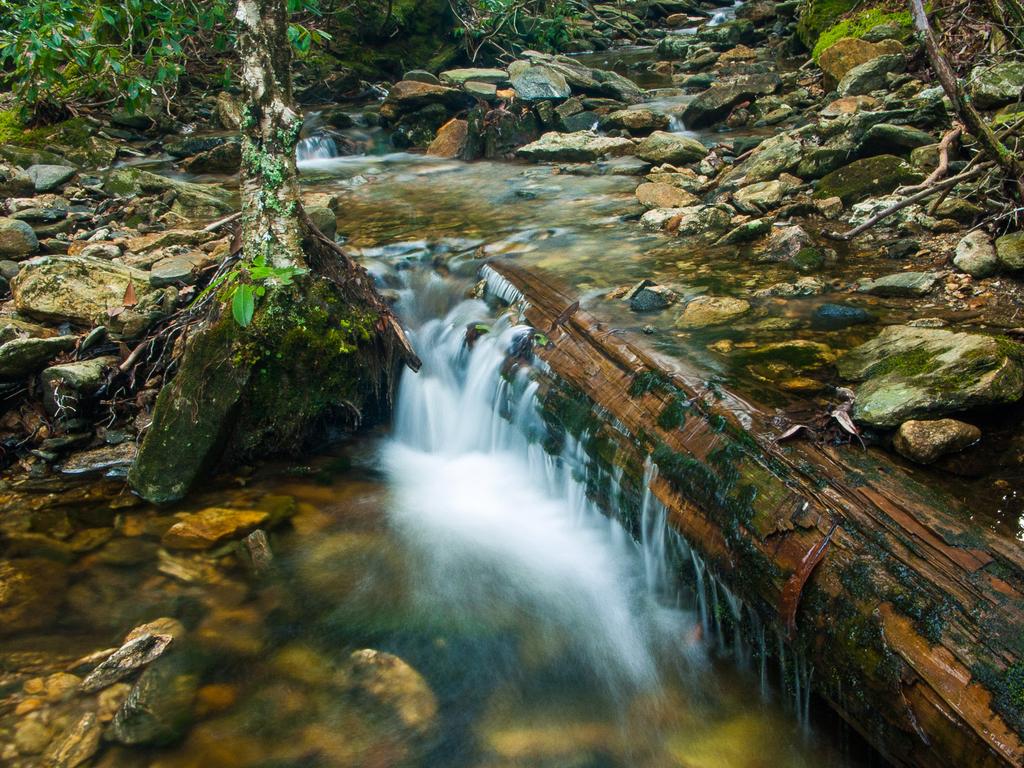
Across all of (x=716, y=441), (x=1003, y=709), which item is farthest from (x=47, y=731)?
(x=1003, y=709)

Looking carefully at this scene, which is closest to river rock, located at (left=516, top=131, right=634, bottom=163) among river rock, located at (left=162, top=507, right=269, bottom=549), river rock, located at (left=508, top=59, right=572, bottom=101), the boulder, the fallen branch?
the boulder

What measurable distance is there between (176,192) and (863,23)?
13.3 m

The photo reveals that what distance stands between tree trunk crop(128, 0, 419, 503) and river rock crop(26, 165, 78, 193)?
620 cm

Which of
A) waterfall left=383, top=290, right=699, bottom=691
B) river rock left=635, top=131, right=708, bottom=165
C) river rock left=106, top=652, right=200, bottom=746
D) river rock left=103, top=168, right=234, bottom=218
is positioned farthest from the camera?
river rock left=635, top=131, right=708, bottom=165

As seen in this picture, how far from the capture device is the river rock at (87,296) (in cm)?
539

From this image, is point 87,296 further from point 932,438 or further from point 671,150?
point 671,150

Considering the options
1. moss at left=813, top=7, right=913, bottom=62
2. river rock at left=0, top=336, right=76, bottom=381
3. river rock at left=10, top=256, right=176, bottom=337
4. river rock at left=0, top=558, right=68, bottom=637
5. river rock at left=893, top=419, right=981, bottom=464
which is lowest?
river rock at left=0, top=558, right=68, bottom=637

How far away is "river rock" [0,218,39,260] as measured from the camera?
6.73m

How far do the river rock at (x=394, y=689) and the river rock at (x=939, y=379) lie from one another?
8.46 feet

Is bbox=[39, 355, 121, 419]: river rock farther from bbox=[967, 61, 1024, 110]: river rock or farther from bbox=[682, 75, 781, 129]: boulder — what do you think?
bbox=[682, 75, 781, 129]: boulder

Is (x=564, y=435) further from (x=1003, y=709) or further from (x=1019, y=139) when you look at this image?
(x=1019, y=139)

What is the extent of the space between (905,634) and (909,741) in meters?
0.37

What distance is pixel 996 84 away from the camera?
23.7 ft

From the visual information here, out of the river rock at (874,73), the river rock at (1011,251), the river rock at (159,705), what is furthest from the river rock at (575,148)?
the river rock at (159,705)
